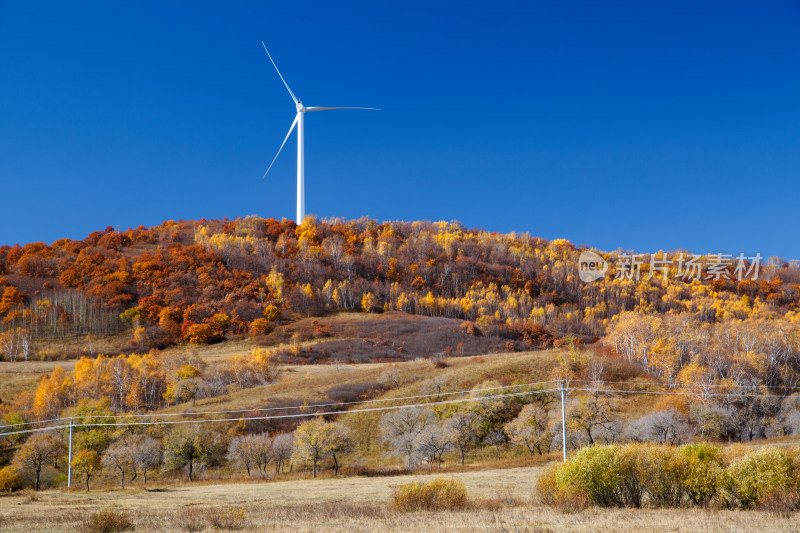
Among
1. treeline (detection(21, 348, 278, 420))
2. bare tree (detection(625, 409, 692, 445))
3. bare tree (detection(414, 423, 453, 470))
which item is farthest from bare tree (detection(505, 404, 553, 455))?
treeline (detection(21, 348, 278, 420))

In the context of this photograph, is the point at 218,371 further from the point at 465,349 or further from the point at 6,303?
the point at 6,303

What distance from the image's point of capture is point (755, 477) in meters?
26.0

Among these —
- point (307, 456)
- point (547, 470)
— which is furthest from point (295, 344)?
point (547, 470)

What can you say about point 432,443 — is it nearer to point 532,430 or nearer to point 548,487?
point 532,430

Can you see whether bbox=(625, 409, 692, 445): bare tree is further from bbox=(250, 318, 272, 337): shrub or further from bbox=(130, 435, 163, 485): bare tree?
bbox=(250, 318, 272, 337): shrub

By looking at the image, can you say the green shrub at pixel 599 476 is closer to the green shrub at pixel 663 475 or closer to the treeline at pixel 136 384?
the green shrub at pixel 663 475

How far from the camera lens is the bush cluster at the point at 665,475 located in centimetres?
2633

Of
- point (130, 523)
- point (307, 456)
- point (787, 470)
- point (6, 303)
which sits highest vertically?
point (6, 303)

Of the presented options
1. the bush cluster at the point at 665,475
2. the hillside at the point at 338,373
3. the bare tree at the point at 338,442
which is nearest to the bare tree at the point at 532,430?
the hillside at the point at 338,373

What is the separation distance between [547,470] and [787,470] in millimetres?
10744

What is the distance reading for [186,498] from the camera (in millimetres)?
41312

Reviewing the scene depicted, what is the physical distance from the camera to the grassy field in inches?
867

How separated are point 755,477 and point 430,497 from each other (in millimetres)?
14556

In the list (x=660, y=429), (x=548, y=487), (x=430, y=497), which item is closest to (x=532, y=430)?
(x=660, y=429)
